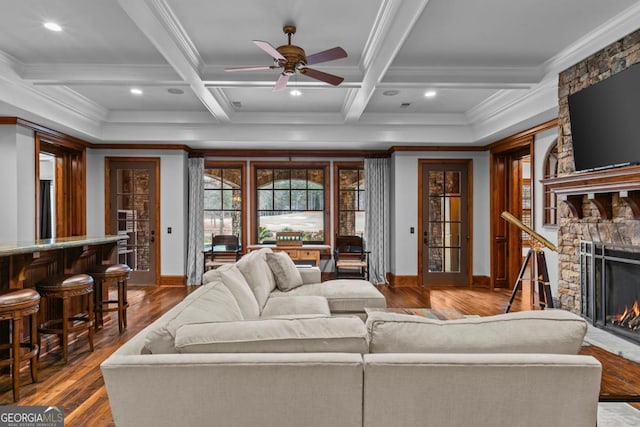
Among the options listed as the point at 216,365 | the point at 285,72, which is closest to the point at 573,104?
the point at 285,72

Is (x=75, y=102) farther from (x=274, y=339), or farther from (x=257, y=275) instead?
(x=274, y=339)

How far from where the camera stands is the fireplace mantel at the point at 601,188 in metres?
3.07

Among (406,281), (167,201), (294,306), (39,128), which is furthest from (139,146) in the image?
(406,281)

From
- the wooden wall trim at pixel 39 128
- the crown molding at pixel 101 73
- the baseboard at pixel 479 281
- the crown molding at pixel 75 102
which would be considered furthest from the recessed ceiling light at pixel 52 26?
the baseboard at pixel 479 281

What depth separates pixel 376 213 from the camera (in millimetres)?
6875

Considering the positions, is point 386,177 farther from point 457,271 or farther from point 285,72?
point 285,72

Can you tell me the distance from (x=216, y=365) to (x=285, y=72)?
260cm

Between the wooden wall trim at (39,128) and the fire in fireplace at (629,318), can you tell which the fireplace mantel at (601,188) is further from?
the wooden wall trim at (39,128)

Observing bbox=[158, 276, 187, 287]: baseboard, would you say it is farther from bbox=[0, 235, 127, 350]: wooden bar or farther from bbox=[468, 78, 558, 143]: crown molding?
bbox=[468, 78, 558, 143]: crown molding

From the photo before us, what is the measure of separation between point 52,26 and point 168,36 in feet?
3.27

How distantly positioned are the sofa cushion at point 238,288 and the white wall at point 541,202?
3.97 meters

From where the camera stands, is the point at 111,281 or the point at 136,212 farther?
the point at 136,212

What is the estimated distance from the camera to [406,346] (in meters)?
1.46

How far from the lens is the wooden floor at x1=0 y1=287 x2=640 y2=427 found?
2.29 m
